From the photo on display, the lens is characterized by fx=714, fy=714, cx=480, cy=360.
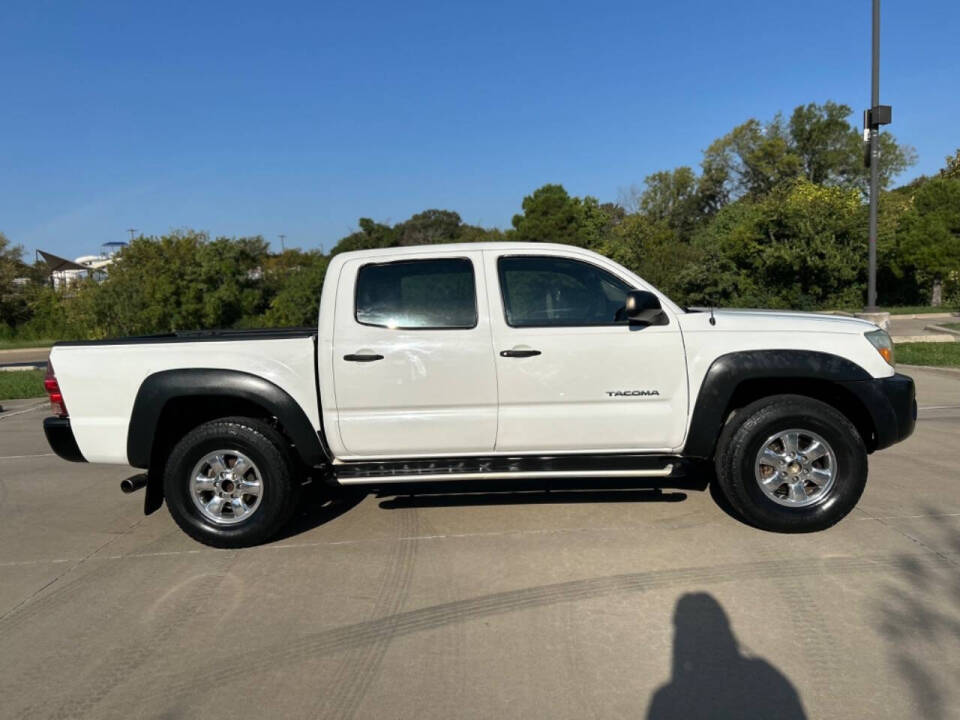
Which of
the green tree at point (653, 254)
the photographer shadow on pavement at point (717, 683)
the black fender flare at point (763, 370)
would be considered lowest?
the photographer shadow on pavement at point (717, 683)

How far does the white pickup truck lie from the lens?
4.62 meters

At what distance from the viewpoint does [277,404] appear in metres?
4.67

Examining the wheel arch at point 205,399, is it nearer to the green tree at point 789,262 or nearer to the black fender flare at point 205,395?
the black fender flare at point 205,395

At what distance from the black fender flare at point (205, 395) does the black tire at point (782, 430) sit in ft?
9.07

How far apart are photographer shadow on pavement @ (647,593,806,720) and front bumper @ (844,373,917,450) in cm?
191

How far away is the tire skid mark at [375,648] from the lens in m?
3.05

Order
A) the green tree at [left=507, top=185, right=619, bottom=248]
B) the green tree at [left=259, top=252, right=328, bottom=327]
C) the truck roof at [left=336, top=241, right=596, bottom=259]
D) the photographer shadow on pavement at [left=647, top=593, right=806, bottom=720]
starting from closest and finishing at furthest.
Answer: the photographer shadow on pavement at [left=647, top=593, right=806, bottom=720] → the truck roof at [left=336, top=241, right=596, bottom=259] → the green tree at [left=259, top=252, right=328, bottom=327] → the green tree at [left=507, top=185, right=619, bottom=248]

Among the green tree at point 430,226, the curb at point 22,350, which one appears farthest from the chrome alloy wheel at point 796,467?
the green tree at point 430,226

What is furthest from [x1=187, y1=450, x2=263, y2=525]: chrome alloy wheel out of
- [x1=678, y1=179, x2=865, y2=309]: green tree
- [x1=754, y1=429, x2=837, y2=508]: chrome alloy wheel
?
[x1=678, y1=179, x2=865, y2=309]: green tree

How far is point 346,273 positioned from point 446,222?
80.7 metres

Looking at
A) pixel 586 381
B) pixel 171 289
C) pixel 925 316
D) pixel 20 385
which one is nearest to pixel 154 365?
pixel 586 381

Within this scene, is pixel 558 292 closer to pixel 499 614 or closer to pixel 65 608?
pixel 499 614

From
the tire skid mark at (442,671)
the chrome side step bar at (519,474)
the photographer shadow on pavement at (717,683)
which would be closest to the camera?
the photographer shadow on pavement at (717,683)

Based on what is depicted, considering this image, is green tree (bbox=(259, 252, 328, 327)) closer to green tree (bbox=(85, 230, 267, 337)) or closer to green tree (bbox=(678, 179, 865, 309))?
green tree (bbox=(85, 230, 267, 337))
